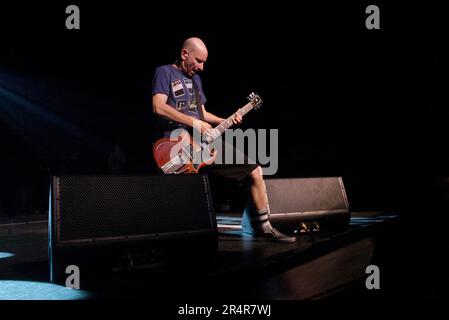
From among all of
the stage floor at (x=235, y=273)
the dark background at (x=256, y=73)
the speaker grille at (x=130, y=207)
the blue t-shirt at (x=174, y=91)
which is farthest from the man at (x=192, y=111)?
the dark background at (x=256, y=73)

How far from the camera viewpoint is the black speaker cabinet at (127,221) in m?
1.90

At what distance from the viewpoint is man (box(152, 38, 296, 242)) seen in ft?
9.34

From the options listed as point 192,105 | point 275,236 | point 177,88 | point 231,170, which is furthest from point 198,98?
point 275,236

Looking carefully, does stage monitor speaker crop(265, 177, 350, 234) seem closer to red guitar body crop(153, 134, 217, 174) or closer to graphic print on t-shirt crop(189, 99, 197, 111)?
red guitar body crop(153, 134, 217, 174)

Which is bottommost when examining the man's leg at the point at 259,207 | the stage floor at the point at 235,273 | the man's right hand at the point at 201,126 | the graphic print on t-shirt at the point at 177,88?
the stage floor at the point at 235,273

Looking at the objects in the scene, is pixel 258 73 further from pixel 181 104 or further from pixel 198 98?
pixel 181 104

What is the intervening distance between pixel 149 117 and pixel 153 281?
7539mm

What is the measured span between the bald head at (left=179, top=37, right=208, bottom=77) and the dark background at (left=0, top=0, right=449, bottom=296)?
340 centimetres

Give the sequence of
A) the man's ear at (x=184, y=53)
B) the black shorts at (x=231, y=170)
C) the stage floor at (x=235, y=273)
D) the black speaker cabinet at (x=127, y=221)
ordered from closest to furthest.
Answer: the stage floor at (x=235, y=273)
the black speaker cabinet at (x=127, y=221)
the black shorts at (x=231, y=170)
the man's ear at (x=184, y=53)

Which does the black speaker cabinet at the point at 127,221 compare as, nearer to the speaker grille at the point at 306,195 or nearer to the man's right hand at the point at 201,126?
the man's right hand at the point at 201,126

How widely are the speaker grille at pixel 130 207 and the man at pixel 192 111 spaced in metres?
0.56

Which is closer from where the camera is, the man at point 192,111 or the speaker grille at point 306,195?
the man at point 192,111

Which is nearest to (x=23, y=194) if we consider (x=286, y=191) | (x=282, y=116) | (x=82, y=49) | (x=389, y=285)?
(x=82, y=49)
